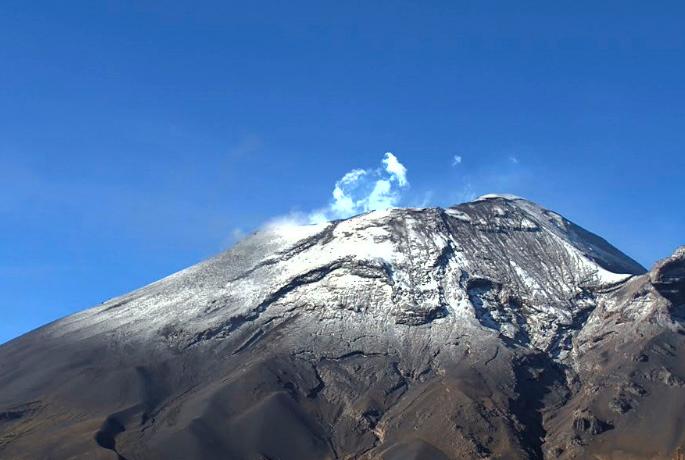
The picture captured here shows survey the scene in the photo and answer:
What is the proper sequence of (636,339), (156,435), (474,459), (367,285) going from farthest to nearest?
(367,285) < (636,339) < (156,435) < (474,459)

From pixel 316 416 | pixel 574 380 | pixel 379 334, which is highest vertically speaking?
pixel 379 334

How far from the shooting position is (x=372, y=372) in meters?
169

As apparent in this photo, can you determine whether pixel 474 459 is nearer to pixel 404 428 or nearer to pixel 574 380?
pixel 404 428

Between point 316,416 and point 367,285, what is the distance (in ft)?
135

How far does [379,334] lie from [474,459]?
44.2m

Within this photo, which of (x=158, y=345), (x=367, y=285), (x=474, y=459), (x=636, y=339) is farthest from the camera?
(x=367, y=285)

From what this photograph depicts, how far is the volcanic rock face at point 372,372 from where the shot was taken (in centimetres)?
14650

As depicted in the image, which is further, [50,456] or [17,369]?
[17,369]

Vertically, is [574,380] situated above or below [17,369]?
below

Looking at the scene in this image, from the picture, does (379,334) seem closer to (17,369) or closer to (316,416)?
(316,416)

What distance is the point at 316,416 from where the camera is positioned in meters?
159

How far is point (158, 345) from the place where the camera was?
18138 cm

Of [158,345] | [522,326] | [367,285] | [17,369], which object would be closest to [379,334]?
[367,285]

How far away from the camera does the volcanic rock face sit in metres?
146
